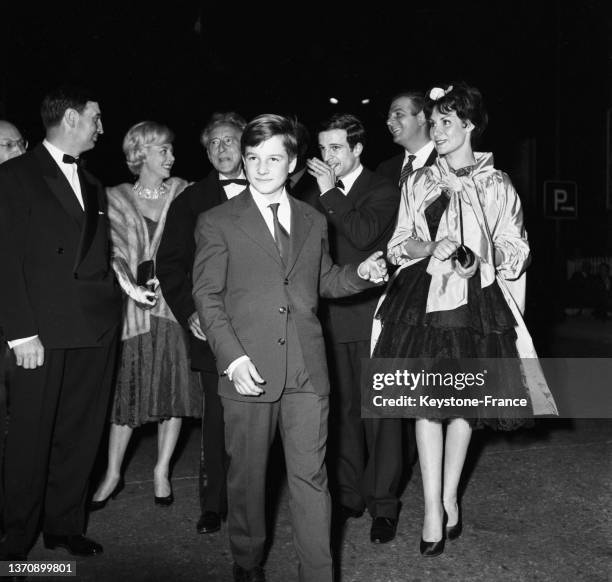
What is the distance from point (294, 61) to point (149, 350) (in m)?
15.6

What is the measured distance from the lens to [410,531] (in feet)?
12.9

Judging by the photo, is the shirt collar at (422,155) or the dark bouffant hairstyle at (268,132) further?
the shirt collar at (422,155)

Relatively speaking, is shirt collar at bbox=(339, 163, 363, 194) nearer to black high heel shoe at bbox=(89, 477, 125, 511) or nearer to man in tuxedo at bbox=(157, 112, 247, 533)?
man in tuxedo at bbox=(157, 112, 247, 533)

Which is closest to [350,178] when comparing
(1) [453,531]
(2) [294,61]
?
(1) [453,531]

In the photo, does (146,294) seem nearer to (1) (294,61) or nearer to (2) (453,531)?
(2) (453,531)

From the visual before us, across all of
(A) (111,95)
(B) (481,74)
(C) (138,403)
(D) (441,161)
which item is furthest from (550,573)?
(B) (481,74)

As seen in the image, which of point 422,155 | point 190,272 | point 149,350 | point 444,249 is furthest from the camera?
point 422,155

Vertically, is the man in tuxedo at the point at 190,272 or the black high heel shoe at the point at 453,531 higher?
the man in tuxedo at the point at 190,272

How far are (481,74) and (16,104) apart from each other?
14.7 meters

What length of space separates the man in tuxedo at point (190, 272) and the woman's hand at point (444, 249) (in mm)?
1188

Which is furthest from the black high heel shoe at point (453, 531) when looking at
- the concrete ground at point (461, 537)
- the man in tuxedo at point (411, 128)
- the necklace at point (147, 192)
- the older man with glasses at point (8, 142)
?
the older man with glasses at point (8, 142)

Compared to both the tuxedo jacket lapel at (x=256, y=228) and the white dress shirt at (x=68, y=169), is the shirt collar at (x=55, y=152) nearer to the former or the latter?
the white dress shirt at (x=68, y=169)

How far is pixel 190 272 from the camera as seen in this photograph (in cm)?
409

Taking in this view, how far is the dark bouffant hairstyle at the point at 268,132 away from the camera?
3086 millimetres
